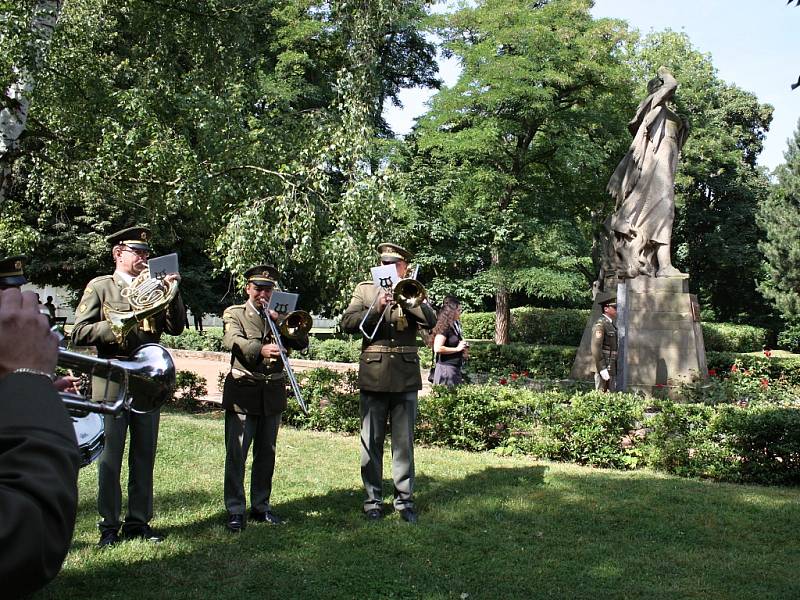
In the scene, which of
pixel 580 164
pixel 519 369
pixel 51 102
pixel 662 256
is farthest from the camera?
pixel 580 164

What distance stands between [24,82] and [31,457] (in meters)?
10.0

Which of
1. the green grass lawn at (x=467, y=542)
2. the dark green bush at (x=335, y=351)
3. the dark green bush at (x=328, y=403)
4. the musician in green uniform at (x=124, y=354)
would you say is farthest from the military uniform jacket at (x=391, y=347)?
the dark green bush at (x=335, y=351)

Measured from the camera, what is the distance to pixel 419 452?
9156 millimetres

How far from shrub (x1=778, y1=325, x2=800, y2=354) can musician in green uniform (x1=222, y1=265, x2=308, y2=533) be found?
31884 mm

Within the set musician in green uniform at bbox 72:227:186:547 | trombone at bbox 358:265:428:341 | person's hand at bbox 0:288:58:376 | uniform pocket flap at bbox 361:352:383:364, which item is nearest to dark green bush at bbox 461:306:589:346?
uniform pocket flap at bbox 361:352:383:364

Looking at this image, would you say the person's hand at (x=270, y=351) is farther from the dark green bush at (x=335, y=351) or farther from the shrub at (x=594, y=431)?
the dark green bush at (x=335, y=351)

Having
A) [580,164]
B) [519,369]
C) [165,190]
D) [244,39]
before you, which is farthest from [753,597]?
[580,164]

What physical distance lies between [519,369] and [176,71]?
1054 centimetres

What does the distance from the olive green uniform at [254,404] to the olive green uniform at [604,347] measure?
6.03m

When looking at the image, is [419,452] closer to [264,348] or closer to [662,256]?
[264,348]

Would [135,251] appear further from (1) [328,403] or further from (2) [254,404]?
(1) [328,403]

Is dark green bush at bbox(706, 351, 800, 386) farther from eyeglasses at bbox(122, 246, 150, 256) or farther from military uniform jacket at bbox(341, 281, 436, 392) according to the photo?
eyeglasses at bbox(122, 246, 150, 256)

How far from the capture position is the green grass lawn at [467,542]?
478 centimetres

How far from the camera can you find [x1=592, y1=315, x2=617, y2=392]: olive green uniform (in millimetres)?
11125
